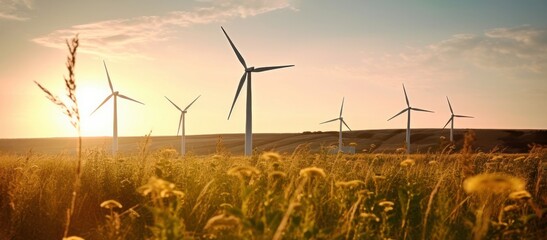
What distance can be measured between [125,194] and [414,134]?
322 feet

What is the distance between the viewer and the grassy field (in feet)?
13.1

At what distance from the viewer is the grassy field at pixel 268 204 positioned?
13.1ft

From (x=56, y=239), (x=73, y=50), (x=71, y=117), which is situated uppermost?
(x=73, y=50)

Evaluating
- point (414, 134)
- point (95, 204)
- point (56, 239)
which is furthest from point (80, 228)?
point (414, 134)

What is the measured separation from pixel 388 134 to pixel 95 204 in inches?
3889

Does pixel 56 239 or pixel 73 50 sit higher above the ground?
pixel 73 50

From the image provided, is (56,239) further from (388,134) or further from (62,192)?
(388,134)

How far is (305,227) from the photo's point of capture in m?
4.00

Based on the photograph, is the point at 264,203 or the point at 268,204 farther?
the point at 264,203

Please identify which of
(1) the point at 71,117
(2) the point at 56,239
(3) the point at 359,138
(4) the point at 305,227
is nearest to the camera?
(4) the point at 305,227

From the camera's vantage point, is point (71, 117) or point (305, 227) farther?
point (71, 117)

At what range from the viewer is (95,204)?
9.60 m

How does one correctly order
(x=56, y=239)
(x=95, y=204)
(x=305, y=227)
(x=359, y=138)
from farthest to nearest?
(x=359, y=138) → (x=95, y=204) → (x=56, y=239) → (x=305, y=227)

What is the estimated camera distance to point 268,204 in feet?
14.0
